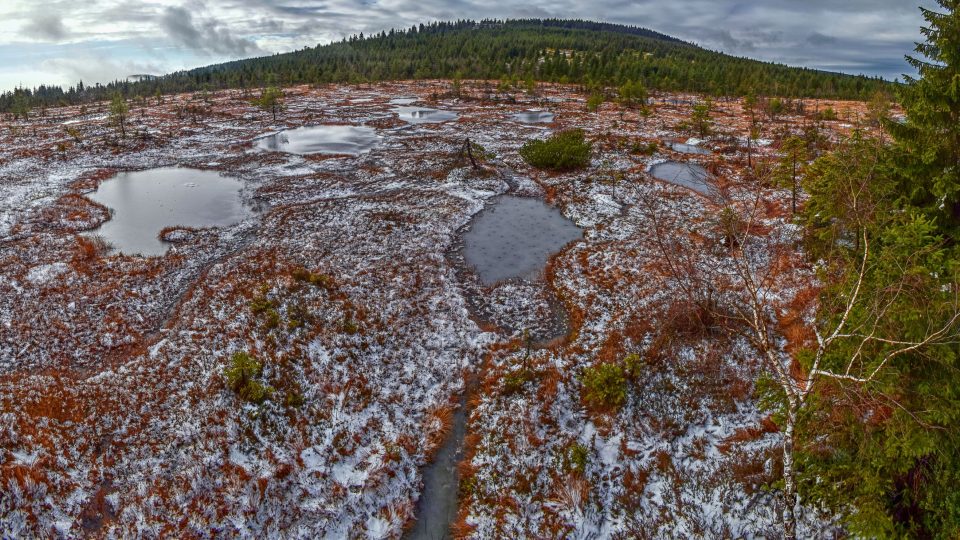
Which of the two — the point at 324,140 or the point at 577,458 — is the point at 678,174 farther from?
the point at 324,140

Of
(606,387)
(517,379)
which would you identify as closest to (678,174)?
(606,387)

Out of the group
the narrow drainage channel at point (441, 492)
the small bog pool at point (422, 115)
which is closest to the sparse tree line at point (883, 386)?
the narrow drainage channel at point (441, 492)

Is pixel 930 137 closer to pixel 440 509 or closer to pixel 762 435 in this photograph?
pixel 762 435

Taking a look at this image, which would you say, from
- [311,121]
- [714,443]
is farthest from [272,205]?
[311,121]

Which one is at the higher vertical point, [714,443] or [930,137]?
[930,137]

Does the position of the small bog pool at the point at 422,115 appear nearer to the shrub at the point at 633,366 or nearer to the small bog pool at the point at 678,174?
the small bog pool at the point at 678,174

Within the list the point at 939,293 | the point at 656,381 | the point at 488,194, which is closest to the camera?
the point at 939,293

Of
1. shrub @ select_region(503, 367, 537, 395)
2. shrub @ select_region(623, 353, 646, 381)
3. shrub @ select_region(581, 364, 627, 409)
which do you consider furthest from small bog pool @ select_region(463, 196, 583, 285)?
shrub @ select_region(581, 364, 627, 409)

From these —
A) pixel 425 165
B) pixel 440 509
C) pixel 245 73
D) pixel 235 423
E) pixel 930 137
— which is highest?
pixel 245 73
